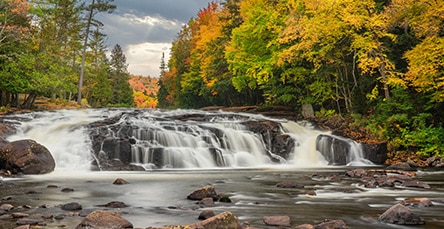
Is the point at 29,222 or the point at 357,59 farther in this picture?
the point at 357,59

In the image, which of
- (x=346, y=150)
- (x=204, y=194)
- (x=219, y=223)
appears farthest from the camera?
(x=346, y=150)

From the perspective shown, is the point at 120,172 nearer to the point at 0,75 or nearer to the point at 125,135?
the point at 125,135

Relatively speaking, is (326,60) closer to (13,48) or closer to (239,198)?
(239,198)

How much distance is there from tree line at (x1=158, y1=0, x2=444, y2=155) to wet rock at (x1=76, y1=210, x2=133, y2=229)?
16.3m

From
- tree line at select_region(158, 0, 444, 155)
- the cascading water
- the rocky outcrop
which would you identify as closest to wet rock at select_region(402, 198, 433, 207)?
the cascading water

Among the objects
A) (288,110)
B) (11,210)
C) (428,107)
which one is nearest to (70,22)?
(288,110)

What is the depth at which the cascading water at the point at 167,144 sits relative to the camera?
1708cm

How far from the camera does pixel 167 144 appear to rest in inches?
733

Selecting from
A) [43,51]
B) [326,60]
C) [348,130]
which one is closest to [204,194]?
[348,130]

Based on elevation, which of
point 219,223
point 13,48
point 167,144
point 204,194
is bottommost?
point 204,194

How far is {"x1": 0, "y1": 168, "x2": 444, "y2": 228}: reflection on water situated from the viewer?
252 inches

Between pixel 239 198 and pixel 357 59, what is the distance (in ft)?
62.6

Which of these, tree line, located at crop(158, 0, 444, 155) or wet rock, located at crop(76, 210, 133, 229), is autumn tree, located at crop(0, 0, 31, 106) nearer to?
tree line, located at crop(158, 0, 444, 155)

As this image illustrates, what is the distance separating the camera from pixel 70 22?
51.7 meters
